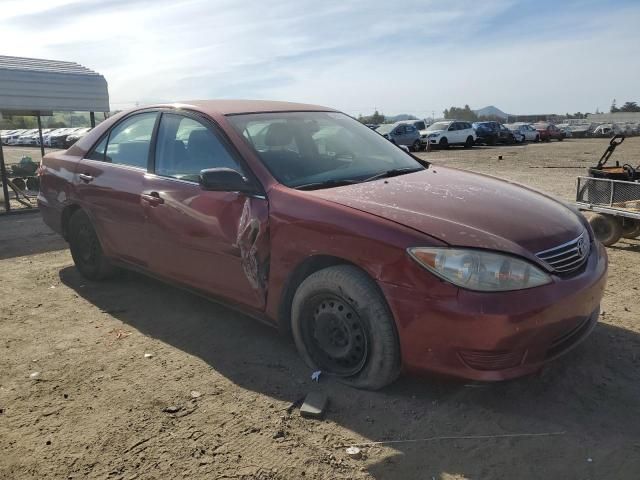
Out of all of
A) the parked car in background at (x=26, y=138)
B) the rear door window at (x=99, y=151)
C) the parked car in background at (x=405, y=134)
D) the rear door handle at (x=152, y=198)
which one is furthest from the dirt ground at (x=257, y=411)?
the parked car in background at (x=26, y=138)

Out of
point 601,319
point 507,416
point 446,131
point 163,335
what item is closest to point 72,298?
point 163,335

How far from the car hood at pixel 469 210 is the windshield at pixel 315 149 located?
0.24 metres

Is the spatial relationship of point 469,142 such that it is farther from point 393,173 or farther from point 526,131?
point 393,173

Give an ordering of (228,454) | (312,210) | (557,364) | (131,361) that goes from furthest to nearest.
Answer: (131,361)
(557,364)
(312,210)
(228,454)

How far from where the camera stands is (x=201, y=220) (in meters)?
3.68

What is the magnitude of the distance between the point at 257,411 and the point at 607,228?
197 inches

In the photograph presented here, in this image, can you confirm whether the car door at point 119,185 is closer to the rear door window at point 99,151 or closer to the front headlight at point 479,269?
the rear door window at point 99,151

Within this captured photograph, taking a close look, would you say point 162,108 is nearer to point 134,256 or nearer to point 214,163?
point 214,163

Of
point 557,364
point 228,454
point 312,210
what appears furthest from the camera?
point 557,364

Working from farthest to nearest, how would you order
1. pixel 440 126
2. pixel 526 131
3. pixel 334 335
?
pixel 526 131 → pixel 440 126 → pixel 334 335

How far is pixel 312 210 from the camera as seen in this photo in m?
3.13

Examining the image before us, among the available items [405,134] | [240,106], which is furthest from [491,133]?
[240,106]

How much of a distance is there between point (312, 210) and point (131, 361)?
1609mm

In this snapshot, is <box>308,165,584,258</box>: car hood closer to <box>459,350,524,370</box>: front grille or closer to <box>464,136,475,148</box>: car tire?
<box>459,350,524,370</box>: front grille
